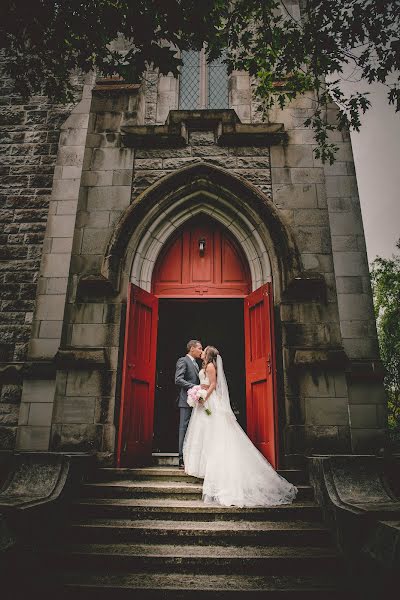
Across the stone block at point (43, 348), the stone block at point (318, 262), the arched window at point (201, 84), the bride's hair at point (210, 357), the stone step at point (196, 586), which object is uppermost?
the arched window at point (201, 84)

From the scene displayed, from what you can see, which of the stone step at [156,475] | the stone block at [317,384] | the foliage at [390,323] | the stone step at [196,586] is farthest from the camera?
the foliage at [390,323]

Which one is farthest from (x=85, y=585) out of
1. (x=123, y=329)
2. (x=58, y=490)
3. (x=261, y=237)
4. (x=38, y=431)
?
(x=261, y=237)

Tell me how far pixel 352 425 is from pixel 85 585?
12.9 feet

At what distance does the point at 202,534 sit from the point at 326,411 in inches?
99.8

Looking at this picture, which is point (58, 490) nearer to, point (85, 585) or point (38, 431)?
point (85, 585)

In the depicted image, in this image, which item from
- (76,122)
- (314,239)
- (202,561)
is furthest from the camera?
(76,122)

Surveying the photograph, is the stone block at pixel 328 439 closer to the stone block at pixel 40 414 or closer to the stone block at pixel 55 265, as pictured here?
the stone block at pixel 40 414

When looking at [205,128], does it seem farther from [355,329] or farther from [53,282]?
[355,329]

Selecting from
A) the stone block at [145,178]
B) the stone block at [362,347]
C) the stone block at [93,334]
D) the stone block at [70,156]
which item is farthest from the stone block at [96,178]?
the stone block at [362,347]

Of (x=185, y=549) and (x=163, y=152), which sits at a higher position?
(x=163, y=152)

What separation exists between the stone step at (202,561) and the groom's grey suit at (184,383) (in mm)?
2278

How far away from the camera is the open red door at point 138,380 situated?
18.7 ft

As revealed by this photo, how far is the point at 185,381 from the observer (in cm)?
602

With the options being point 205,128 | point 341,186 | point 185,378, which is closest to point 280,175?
point 341,186
